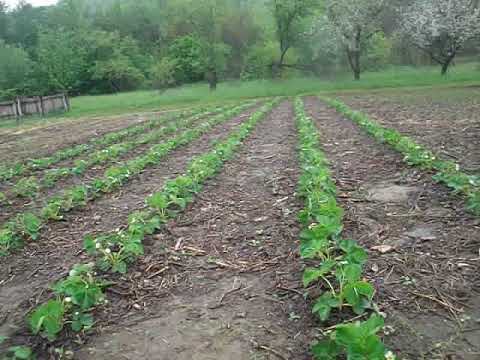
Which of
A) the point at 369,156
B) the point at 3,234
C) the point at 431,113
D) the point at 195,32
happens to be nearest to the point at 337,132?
the point at 369,156

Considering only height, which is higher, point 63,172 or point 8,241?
point 63,172

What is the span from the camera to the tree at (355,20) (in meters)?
32.0

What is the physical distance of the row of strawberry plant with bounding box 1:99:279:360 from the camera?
2705mm

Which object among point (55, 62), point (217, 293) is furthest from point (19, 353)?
Result: point (55, 62)

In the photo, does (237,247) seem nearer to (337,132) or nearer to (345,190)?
(345,190)

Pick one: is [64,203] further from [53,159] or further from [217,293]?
[53,159]

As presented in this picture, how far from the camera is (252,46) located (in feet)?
151

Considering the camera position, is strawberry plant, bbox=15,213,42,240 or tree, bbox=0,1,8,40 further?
tree, bbox=0,1,8,40

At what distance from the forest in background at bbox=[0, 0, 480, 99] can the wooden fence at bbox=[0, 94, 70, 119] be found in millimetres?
15022

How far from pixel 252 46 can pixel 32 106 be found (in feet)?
91.2

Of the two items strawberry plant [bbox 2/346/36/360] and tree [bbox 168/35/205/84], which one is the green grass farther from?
strawberry plant [bbox 2/346/36/360]

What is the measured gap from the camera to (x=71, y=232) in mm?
4895

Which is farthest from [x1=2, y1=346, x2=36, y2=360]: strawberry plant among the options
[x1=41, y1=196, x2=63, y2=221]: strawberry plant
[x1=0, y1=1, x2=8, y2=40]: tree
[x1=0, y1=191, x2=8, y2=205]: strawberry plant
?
[x1=0, y1=1, x2=8, y2=40]: tree

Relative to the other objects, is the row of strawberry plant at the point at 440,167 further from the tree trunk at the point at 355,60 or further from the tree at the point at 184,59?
the tree at the point at 184,59
